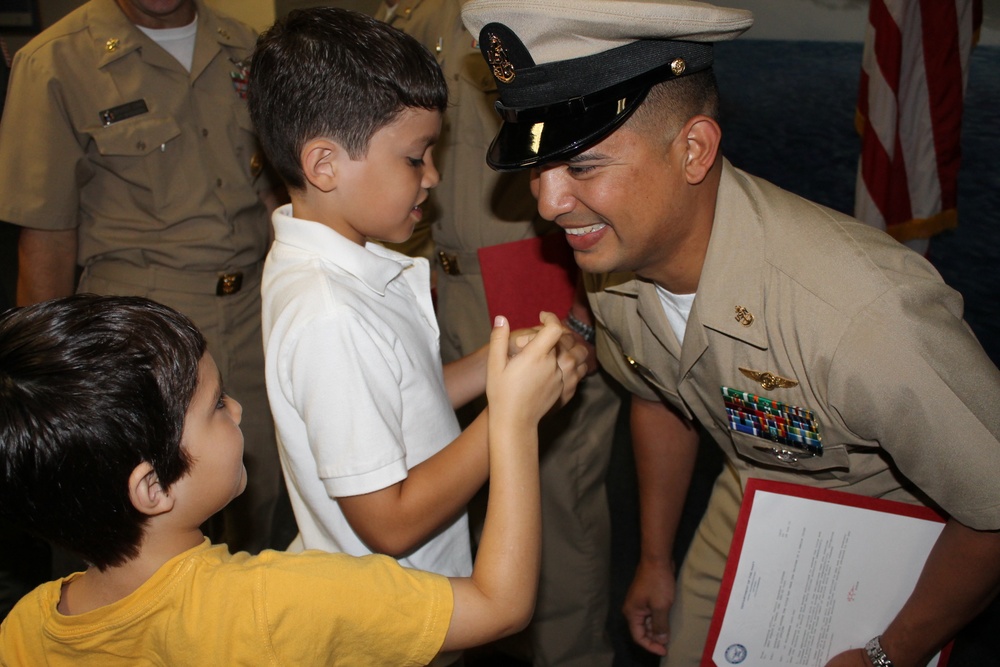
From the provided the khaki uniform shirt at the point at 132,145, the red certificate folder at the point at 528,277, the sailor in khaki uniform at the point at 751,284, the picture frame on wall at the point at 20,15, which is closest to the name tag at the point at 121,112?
the khaki uniform shirt at the point at 132,145

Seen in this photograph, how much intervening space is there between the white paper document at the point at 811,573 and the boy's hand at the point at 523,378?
0.42 m

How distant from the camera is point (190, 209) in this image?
2.42 metres

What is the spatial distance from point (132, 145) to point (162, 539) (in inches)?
64.8

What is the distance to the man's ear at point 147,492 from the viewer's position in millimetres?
982

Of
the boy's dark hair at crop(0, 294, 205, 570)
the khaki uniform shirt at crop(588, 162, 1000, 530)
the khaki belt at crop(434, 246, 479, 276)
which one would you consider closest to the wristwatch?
the khaki uniform shirt at crop(588, 162, 1000, 530)

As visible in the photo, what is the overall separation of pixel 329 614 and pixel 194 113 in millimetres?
1956

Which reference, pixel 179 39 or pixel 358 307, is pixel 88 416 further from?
pixel 179 39

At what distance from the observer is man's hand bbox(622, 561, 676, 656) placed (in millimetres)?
1805

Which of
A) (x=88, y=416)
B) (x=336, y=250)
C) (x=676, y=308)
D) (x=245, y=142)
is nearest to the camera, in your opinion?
(x=88, y=416)

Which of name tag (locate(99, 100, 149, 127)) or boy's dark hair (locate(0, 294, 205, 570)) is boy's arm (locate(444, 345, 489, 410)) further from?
name tag (locate(99, 100, 149, 127))

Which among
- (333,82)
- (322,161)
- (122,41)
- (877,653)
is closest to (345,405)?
(322,161)

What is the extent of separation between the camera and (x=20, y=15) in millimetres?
4926

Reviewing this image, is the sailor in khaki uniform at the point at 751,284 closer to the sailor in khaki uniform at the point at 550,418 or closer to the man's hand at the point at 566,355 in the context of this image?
the man's hand at the point at 566,355

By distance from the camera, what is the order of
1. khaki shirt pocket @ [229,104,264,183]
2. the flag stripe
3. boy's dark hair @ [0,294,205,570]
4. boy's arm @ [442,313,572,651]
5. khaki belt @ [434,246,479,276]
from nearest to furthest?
1. boy's dark hair @ [0,294,205,570]
2. boy's arm @ [442,313,572,651]
3. khaki belt @ [434,246,479,276]
4. the flag stripe
5. khaki shirt pocket @ [229,104,264,183]
